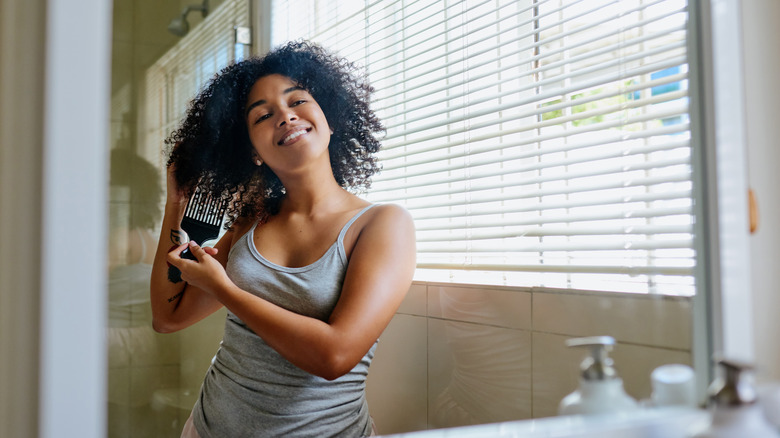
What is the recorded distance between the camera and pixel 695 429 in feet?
2.25

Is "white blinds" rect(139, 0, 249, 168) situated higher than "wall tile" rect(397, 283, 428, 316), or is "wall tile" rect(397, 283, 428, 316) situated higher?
"white blinds" rect(139, 0, 249, 168)

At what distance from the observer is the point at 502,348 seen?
0.81 metres

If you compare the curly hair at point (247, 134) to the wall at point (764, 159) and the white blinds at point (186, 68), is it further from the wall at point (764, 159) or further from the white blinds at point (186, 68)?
the wall at point (764, 159)

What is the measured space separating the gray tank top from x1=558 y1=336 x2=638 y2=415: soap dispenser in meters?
0.25

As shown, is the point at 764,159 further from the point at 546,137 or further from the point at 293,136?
the point at 293,136

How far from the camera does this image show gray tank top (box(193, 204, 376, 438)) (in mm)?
635

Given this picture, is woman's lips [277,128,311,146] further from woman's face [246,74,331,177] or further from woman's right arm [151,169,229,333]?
woman's right arm [151,169,229,333]

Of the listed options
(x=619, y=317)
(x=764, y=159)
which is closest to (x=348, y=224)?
(x=619, y=317)

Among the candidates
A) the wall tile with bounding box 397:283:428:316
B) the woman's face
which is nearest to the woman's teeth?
the woman's face

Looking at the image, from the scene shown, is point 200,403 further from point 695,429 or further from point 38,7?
point 695,429

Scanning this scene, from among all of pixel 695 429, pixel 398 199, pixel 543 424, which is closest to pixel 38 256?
pixel 398 199

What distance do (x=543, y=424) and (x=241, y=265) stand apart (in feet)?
1.24

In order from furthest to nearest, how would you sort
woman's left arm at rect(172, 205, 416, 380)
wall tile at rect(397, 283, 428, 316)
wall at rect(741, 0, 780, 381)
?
wall at rect(741, 0, 780, 381) → wall tile at rect(397, 283, 428, 316) → woman's left arm at rect(172, 205, 416, 380)

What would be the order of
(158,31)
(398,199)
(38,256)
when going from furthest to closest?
(398,199) < (158,31) < (38,256)
